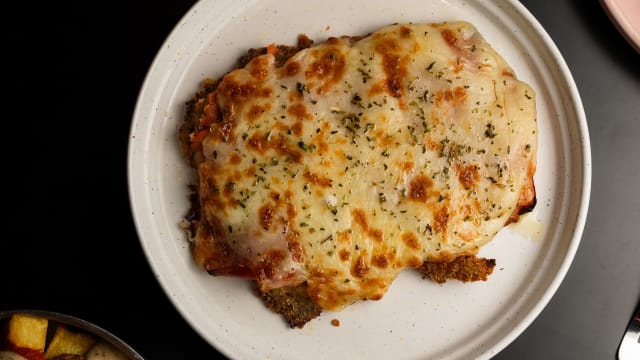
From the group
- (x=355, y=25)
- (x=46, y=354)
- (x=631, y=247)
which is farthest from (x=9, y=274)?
(x=631, y=247)

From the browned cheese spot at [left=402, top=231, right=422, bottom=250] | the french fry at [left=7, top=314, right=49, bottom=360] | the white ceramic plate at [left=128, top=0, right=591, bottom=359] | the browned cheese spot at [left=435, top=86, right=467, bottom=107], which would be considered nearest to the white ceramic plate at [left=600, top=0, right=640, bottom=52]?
the white ceramic plate at [left=128, top=0, right=591, bottom=359]

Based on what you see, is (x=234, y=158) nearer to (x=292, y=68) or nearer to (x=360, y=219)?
(x=292, y=68)

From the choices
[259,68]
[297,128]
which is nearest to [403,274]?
[297,128]

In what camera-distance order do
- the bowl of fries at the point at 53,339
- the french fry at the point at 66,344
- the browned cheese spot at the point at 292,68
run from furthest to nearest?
the browned cheese spot at the point at 292,68 → the french fry at the point at 66,344 → the bowl of fries at the point at 53,339

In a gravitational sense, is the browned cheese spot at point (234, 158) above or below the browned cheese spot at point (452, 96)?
below

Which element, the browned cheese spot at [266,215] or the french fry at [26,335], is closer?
the french fry at [26,335]

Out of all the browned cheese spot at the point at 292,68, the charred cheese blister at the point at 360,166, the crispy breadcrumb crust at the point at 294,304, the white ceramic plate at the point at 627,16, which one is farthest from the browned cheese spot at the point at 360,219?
the white ceramic plate at the point at 627,16

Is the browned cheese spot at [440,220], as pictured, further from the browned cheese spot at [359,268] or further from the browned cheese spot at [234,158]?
the browned cheese spot at [234,158]

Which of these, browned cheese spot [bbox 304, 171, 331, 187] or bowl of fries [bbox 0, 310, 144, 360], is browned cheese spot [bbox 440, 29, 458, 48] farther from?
bowl of fries [bbox 0, 310, 144, 360]
